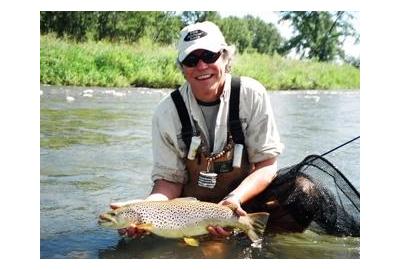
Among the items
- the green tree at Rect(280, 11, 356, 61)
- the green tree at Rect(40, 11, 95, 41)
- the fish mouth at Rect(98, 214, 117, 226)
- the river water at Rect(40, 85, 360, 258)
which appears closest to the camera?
the fish mouth at Rect(98, 214, 117, 226)

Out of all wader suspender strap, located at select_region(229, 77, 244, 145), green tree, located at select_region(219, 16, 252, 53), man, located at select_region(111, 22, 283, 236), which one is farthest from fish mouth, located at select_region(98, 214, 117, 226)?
green tree, located at select_region(219, 16, 252, 53)

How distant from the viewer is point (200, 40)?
9.80 ft

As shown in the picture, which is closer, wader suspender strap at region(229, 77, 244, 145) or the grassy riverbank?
wader suspender strap at region(229, 77, 244, 145)

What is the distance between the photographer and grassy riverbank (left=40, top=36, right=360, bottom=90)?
3.73 meters

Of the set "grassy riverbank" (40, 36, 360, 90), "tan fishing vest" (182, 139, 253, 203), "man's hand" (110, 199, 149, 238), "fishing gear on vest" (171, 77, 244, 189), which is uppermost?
"grassy riverbank" (40, 36, 360, 90)

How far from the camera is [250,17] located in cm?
362

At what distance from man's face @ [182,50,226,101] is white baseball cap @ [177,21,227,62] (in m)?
0.03

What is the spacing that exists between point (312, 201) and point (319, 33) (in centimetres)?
133

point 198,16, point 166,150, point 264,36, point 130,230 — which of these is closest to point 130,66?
point 198,16

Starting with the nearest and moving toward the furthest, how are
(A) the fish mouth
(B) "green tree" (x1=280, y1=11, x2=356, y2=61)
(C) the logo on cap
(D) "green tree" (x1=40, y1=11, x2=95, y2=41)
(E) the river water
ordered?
1. (A) the fish mouth
2. (C) the logo on cap
3. (E) the river water
4. (D) "green tree" (x1=40, y1=11, x2=95, y2=41)
5. (B) "green tree" (x1=280, y1=11, x2=356, y2=61)

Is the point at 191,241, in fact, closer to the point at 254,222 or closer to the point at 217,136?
the point at 254,222

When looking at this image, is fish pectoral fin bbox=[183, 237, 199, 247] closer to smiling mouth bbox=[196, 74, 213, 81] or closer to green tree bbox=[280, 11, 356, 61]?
smiling mouth bbox=[196, 74, 213, 81]

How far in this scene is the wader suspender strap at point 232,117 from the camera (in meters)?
3.13

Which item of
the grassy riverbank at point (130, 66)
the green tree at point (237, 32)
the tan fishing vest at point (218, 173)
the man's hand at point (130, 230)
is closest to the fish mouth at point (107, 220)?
the man's hand at point (130, 230)
